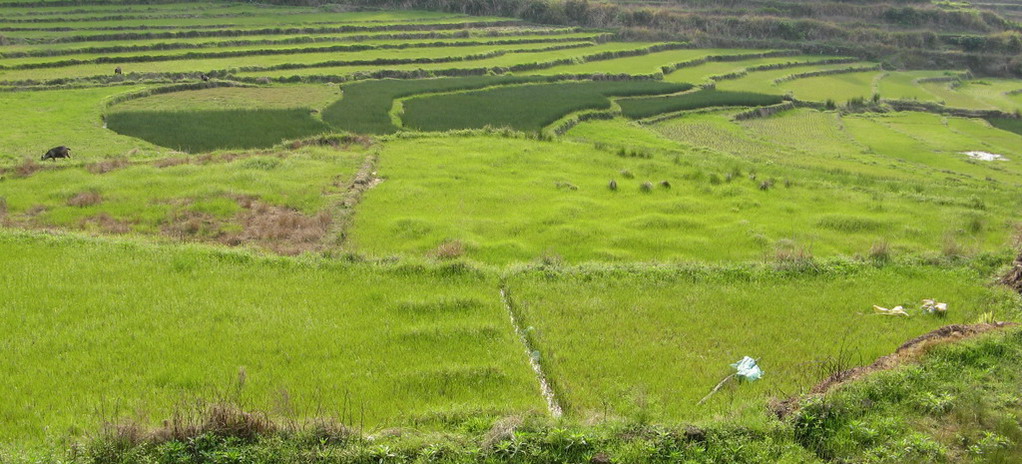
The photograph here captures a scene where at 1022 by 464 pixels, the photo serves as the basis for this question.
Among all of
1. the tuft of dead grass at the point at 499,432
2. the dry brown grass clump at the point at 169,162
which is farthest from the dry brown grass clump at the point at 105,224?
the tuft of dead grass at the point at 499,432

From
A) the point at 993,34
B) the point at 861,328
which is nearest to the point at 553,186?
the point at 861,328

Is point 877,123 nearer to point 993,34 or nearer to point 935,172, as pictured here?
point 935,172

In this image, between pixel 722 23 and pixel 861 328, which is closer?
pixel 861 328

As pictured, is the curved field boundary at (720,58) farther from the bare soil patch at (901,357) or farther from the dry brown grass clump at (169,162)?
the bare soil patch at (901,357)

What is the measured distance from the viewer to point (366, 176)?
2175cm

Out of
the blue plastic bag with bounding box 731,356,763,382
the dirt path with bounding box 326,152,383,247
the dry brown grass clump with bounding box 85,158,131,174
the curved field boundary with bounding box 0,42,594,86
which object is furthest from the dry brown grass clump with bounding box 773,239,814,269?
the curved field boundary with bounding box 0,42,594,86

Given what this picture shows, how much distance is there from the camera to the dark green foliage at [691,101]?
38.0m

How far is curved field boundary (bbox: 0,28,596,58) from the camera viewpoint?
139 ft

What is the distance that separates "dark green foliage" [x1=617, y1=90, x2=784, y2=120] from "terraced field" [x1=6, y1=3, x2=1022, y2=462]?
0.34 metres

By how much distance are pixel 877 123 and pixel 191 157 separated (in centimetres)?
3547

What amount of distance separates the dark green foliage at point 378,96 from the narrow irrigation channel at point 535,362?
17.1 meters

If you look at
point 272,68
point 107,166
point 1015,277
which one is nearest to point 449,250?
point 1015,277

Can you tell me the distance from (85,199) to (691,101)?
101 ft

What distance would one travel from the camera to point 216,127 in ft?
93.7
